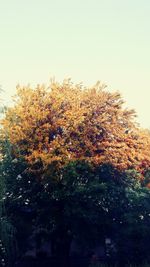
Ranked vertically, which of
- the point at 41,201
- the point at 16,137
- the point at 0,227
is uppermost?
the point at 16,137

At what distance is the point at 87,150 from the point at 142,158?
4.64m

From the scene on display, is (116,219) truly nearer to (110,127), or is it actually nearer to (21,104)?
(110,127)

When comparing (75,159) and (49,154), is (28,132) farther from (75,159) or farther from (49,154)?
(75,159)

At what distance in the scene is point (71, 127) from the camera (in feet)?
81.1

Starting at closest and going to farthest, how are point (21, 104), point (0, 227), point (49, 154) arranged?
point (0, 227)
point (49, 154)
point (21, 104)

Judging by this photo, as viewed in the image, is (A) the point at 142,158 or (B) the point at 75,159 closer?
(B) the point at 75,159

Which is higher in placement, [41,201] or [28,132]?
[28,132]

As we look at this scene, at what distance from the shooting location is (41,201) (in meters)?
24.8

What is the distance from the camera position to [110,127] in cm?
2622

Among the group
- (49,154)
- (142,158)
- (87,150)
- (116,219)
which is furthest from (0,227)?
(142,158)

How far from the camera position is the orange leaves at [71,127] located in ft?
80.5

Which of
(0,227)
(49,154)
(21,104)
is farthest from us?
(21,104)

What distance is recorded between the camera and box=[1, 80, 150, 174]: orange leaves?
24547 millimetres

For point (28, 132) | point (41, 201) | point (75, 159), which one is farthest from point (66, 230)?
point (28, 132)
